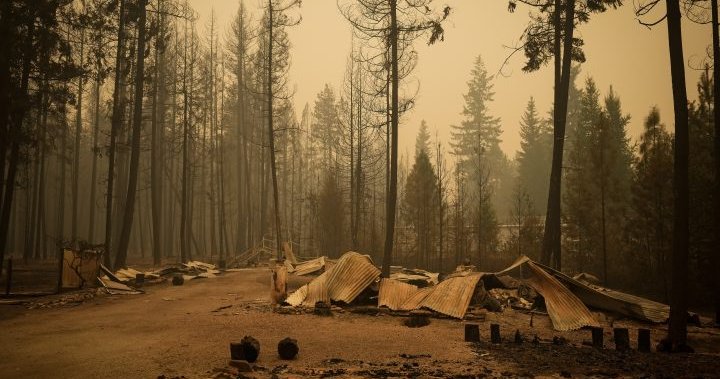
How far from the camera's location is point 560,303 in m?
10.6

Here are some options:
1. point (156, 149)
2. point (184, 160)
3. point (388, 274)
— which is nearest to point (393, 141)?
point (388, 274)

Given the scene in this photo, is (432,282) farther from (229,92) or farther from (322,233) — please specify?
(229,92)

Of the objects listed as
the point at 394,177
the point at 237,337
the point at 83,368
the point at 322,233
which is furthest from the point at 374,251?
the point at 83,368

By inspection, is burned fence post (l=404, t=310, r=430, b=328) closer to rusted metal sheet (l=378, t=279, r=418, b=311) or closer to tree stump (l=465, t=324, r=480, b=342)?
rusted metal sheet (l=378, t=279, r=418, b=311)

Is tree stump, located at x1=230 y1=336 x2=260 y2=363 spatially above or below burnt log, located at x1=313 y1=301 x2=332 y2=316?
above

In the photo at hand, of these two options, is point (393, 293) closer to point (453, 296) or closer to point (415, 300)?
point (415, 300)

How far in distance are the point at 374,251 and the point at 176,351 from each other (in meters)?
24.6

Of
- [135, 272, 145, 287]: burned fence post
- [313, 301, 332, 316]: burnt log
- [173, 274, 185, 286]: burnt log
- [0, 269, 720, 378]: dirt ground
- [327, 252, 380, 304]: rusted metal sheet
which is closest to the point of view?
[0, 269, 720, 378]: dirt ground

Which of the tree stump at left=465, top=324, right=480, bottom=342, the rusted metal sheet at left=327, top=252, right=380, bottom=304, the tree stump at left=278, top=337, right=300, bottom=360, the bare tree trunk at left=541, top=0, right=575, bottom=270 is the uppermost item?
the bare tree trunk at left=541, top=0, right=575, bottom=270

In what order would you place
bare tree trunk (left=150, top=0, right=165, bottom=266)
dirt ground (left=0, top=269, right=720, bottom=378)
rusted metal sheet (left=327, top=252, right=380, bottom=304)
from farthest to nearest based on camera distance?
bare tree trunk (left=150, top=0, right=165, bottom=266), rusted metal sheet (left=327, top=252, right=380, bottom=304), dirt ground (left=0, top=269, right=720, bottom=378)

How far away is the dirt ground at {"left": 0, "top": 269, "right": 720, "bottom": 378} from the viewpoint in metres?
6.21

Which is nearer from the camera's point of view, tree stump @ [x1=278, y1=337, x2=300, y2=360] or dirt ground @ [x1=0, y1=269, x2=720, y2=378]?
dirt ground @ [x1=0, y1=269, x2=720, y2=378]

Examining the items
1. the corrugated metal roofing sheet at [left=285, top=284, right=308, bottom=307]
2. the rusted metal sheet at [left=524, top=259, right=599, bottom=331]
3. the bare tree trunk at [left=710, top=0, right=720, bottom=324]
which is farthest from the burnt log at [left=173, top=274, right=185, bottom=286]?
the bare tree trunk at [left=710, top=0, right=720, bottom=324]

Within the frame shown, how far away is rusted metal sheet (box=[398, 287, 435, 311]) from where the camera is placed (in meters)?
11.4
